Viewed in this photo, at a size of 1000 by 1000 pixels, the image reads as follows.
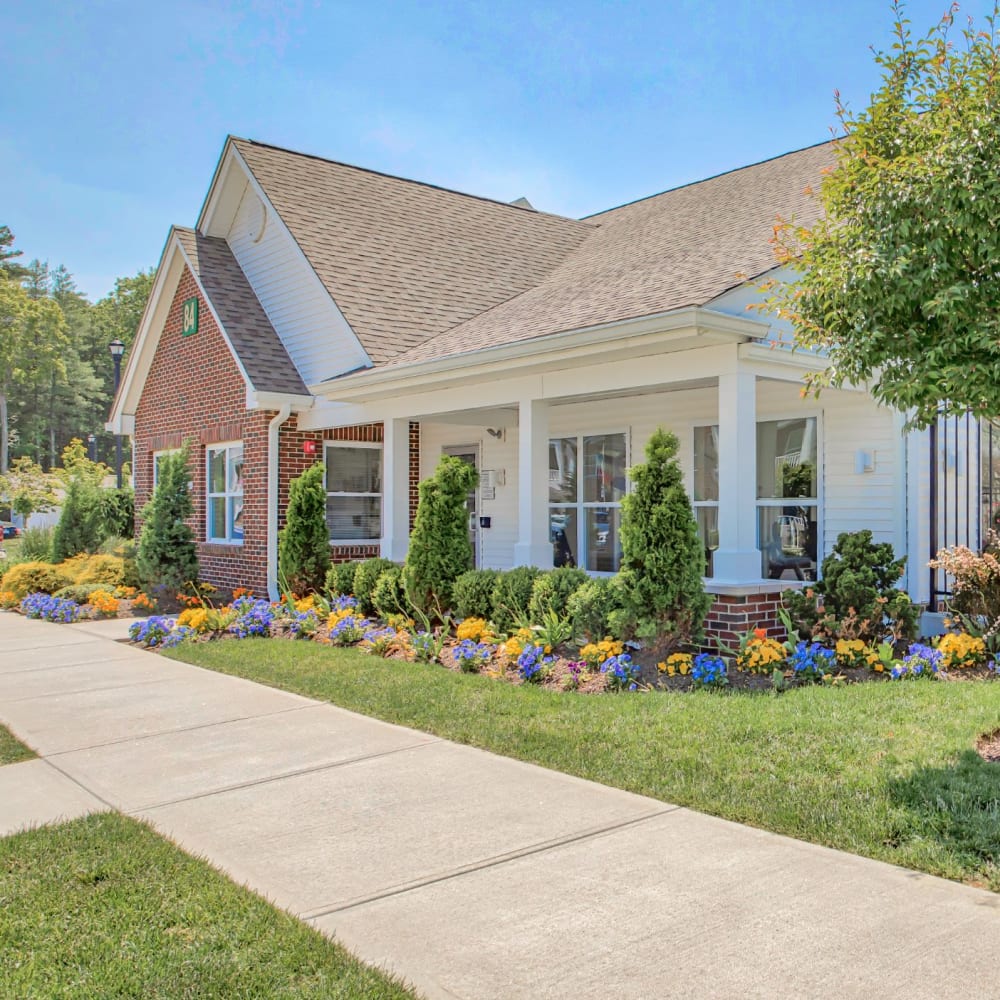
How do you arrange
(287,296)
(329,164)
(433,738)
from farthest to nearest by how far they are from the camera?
1. (329,164)
2. (287,296)
3. (433,738)

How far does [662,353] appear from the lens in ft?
Answer: 28.3

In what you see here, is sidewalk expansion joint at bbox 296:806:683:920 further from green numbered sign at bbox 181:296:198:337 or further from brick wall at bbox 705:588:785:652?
green numbered sign at bbox 181:296:198:337

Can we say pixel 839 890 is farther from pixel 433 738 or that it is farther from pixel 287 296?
pixel 287 296

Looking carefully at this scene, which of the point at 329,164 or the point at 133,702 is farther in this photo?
the point at 329,164

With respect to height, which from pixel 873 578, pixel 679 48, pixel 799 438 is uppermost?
pixel 679 48

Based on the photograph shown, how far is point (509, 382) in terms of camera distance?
10203mm

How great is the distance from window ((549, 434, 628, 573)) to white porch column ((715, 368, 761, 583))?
4.00 metres

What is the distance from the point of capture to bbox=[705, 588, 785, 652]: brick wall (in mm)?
8008

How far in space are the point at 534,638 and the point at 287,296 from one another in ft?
26.7

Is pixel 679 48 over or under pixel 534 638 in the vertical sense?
over

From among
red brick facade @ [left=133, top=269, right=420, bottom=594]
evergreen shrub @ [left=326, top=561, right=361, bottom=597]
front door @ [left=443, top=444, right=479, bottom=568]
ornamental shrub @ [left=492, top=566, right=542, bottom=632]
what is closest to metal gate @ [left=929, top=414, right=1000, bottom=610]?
ornamental shrub @ [left=492, top=566, right=542, bottom=632]

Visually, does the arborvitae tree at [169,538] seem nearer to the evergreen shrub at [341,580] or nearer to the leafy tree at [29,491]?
the evergreen shrub at [341,580]

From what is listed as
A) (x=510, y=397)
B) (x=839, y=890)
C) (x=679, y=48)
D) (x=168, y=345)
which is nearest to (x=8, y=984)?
(x=839, y=890)

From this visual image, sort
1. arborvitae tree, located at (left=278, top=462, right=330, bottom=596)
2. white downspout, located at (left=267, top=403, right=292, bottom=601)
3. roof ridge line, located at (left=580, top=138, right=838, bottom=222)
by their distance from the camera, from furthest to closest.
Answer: roof ridge line, located at (left=580, top=138, right=838, bottom=222) → white downspout, located at (left=267, top=403, right=292, bottom=601) → arborvitae tree, located at (left=278, top=462, right=330, bottom=596)
